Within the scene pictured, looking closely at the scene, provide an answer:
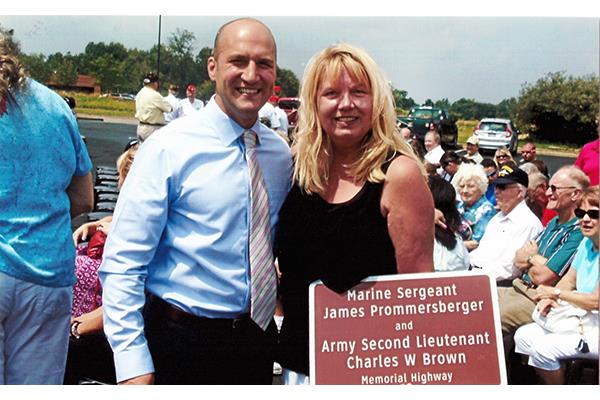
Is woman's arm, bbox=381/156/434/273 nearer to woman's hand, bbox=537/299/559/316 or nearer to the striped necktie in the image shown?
the striped necktie

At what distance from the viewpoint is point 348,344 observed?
2.39m

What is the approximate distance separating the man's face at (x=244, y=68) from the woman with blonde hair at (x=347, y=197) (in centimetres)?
14

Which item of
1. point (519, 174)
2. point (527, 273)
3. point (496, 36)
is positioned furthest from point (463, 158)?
point (496, 36)

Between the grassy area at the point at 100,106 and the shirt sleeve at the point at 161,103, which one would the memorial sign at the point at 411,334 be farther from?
the shirt sleeve at the point at 161,103

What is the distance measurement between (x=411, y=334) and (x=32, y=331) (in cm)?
135

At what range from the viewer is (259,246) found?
2334mm

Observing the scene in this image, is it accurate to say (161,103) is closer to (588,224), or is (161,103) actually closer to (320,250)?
(588,224)

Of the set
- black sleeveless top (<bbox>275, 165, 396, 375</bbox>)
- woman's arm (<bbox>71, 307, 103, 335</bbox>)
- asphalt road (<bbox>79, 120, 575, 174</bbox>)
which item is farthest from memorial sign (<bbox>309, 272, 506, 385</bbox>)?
asphalt road (<bbox>79, 120, 575, 174</bbox>)

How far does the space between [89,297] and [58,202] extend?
44.8 inches

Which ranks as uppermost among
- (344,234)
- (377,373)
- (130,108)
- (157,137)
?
(130,108)

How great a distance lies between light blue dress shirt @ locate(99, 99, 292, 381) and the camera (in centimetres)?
220

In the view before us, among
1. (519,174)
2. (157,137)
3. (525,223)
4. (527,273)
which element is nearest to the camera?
(157,137)

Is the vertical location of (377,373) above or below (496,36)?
below

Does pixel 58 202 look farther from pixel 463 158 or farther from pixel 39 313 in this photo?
pixel 463 158
